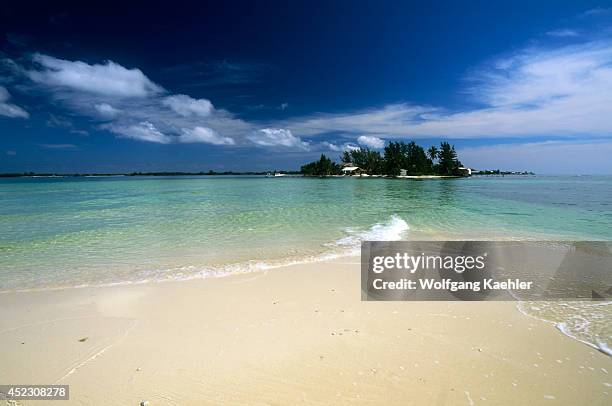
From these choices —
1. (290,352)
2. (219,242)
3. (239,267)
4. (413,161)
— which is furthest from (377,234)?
(413,161)

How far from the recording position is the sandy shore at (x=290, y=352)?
9.12 ft

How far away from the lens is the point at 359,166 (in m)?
128

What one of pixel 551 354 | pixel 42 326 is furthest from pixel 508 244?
pixel 42 326

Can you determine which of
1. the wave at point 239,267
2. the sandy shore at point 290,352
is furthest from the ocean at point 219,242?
the sandy shore at point 290,352

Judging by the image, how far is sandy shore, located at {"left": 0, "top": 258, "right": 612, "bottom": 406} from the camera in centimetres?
278

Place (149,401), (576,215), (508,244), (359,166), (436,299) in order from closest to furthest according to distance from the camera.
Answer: (149,401)
(436,299)
(508,244)
(576,215)
(359,166)

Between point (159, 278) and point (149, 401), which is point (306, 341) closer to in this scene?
point (149, 401)

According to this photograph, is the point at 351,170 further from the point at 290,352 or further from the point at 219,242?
the point at 290,352

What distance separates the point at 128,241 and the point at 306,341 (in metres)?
8.30

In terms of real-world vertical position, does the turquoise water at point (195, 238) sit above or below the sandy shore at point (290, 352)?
below

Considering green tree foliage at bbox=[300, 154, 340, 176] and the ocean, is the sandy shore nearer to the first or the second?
the ocean

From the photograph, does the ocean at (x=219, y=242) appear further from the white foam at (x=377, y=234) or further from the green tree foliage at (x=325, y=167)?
the green tree foliage at (x=325, y=167)

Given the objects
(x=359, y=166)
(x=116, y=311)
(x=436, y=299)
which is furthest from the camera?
(x=359, y=166)

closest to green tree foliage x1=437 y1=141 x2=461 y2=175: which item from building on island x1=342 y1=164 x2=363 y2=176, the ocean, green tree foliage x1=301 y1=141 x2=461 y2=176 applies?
green tree foliage x1=301 y1=141 x2=461 y2=176
